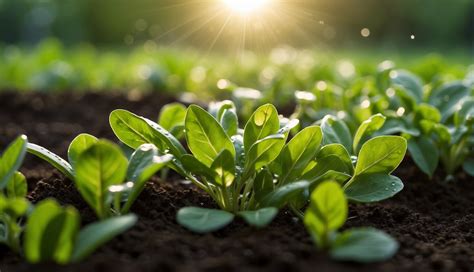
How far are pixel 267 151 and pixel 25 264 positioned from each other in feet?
2.37

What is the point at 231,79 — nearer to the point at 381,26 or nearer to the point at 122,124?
the point at 122,124

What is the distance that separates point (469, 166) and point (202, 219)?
1.45 m

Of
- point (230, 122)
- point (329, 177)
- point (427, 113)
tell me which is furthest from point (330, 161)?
point (427, 113)

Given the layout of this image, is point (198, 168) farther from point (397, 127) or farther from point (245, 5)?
point (245, 5)

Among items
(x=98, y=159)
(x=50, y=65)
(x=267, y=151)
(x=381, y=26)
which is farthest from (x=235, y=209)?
(x=381, y=26)

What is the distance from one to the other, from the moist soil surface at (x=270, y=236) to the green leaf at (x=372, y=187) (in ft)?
0.29

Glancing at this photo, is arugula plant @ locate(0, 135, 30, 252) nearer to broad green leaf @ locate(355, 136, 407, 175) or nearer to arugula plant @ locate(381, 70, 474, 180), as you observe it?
broad green leaf @ locate(355, 136, 407, 175)

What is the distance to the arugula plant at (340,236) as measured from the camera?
1485 mm

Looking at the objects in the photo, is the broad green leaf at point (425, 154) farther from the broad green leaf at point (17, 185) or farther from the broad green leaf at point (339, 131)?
the broad green leaf at point (17, 185)

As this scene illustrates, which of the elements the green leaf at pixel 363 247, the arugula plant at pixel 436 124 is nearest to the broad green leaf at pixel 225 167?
the green leaf at pixel 363 247

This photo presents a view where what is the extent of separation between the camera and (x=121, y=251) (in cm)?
164

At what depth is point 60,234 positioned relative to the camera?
4.85 ft

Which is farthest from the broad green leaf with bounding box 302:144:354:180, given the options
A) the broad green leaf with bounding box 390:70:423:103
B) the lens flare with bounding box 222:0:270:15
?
the lens flare with bounding box 222:0:270:15

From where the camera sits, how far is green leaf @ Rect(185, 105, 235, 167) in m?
1.84
